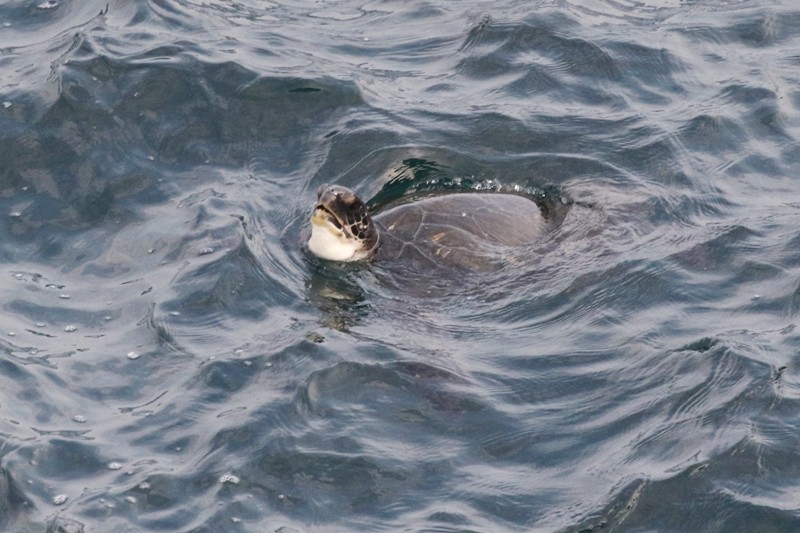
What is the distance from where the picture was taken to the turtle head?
9.34 meters

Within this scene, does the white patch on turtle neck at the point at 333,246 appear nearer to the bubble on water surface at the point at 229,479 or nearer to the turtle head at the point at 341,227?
the turtle head at the point at 341,227

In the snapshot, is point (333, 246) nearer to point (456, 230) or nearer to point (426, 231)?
point (426, 231)

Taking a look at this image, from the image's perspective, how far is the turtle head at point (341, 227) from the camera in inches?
368

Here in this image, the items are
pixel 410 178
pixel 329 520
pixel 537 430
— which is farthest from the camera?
pixel 410 178

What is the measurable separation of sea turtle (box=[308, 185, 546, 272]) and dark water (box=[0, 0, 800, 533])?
23cm

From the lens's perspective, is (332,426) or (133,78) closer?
(332,426)

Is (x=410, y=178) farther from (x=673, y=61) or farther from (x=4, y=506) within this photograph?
(x=4, y=506)

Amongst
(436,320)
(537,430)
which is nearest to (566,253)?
(436,320)

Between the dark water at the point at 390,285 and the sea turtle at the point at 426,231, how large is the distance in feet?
0.74

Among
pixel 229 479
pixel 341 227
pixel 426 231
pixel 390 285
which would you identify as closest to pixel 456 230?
pixel 426 231

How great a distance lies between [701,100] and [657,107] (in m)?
0.42

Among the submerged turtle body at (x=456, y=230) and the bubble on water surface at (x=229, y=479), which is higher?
the bubble on water surface at (x=229, y=479)

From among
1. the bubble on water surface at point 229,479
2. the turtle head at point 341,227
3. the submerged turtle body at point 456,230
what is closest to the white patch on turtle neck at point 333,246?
the turtle head at point 341,227

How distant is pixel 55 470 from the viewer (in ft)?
23.9
